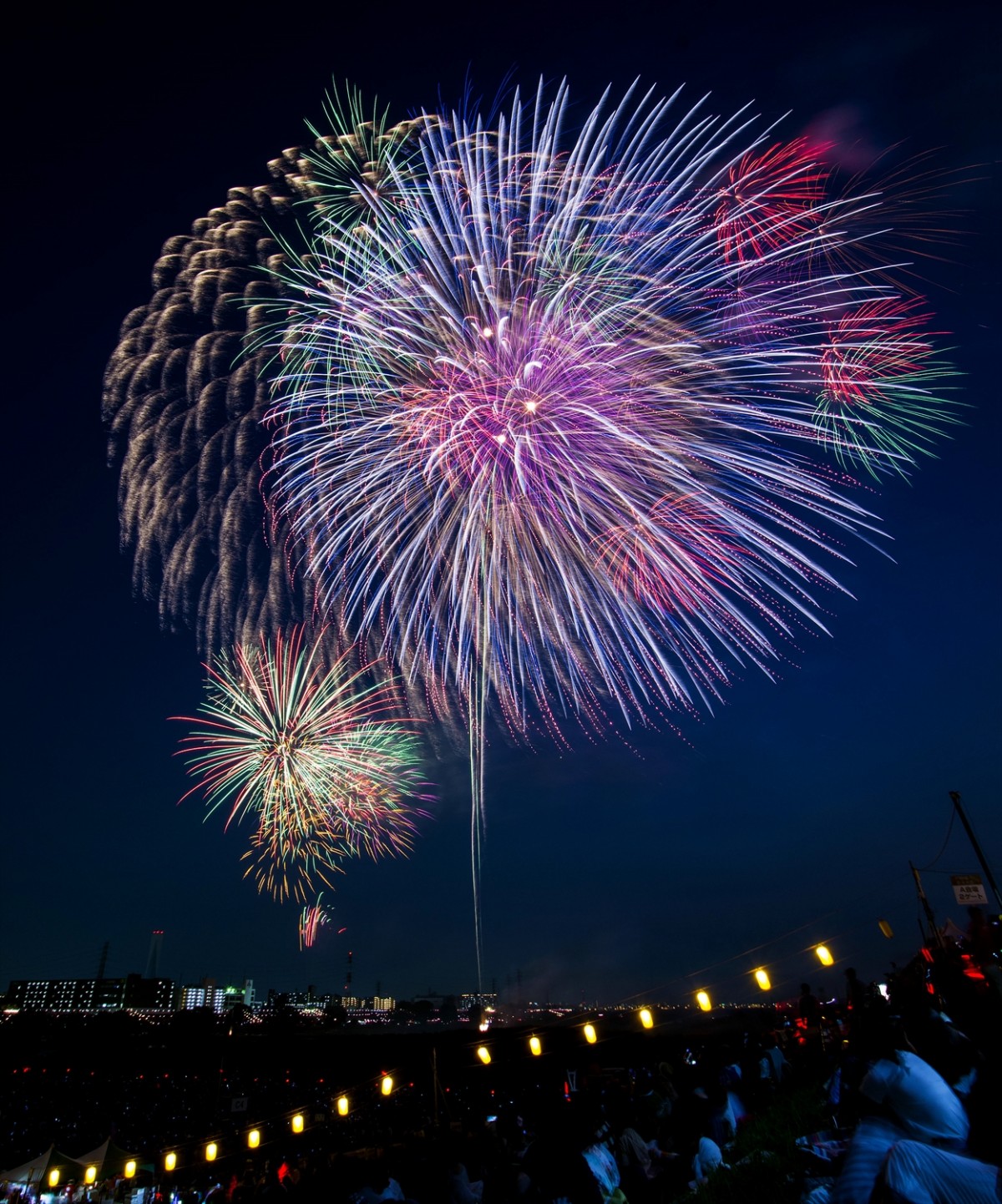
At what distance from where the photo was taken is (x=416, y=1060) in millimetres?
51438

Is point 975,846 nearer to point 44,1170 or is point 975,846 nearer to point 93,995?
point 44,1170

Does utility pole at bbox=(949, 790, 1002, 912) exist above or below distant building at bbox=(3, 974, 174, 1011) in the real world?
below

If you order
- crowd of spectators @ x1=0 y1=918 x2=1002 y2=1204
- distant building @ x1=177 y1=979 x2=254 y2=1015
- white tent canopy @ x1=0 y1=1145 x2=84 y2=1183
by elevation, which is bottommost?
white tent canopy @ x1=0 y1=1145 x2=84 y2=1183

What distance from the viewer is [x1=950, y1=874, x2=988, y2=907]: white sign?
17469mm

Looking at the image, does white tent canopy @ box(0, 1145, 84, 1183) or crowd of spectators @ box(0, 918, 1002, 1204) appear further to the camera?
white tent canopy @ box(0, 1145, 84, 1183)

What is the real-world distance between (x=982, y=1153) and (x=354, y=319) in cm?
1546

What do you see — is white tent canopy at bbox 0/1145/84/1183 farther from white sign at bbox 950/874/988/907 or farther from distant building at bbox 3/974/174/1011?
distant building at bbox 3/974/174/1011

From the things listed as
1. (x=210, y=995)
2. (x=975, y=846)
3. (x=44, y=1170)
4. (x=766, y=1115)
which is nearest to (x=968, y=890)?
(x=975, y=846)

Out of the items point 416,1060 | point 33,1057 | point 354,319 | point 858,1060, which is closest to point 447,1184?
point 858,1060

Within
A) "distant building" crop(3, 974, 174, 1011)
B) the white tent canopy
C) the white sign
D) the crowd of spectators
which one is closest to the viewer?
the crowd of spectators

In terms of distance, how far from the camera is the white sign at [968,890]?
1747 centimetres

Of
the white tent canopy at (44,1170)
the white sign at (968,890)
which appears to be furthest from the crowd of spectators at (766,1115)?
the white sign at (968,890)

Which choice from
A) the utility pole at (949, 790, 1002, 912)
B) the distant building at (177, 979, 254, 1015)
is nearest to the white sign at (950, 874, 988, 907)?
the utility pole at (949, 790, 1002, 912)

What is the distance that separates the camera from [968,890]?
58.2 feet
